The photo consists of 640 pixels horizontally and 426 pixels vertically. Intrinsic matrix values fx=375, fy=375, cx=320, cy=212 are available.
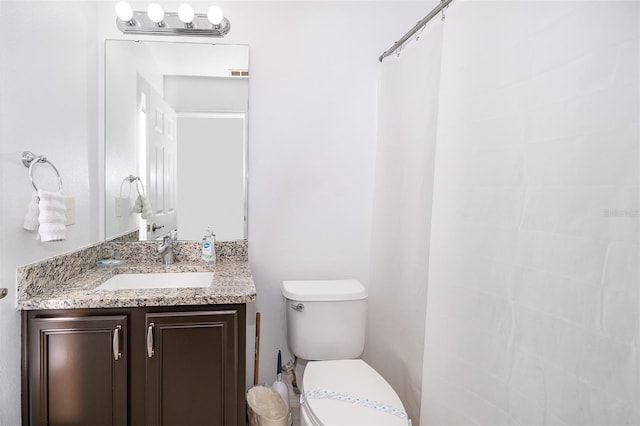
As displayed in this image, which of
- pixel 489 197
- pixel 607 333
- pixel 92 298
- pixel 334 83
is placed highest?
pixel 334 83

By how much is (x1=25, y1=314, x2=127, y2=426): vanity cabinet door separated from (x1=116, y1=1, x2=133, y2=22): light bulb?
1336 millimetres

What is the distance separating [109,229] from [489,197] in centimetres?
175

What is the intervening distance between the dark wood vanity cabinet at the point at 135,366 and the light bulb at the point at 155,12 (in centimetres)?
133

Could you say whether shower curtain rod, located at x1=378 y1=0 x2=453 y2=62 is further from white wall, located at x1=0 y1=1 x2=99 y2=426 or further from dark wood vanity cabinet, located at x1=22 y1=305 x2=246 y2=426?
white wall, located at x1=0 y1=1 x2=99 y2=426

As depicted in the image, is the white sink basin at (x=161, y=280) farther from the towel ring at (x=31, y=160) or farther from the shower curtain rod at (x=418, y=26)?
the shower curtain rod at (x=418, y=26)

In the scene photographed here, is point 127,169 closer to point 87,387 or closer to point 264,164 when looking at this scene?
point 264,164

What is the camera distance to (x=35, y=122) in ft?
4.39

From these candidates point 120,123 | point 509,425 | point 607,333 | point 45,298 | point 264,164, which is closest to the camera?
point 607,333

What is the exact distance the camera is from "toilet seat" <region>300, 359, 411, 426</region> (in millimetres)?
1303

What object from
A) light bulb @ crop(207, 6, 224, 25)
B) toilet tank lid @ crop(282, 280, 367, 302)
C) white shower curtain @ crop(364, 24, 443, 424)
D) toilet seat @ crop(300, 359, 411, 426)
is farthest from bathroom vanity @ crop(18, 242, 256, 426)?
light bulb @ crop(207, 6, 224, 25)

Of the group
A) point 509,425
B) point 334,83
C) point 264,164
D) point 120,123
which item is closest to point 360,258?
point 264,164

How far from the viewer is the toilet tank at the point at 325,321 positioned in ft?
5.92

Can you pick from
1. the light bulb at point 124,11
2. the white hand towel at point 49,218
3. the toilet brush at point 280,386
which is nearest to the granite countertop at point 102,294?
the white hand towel at point 49,218

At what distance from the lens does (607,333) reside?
764 millimetres
